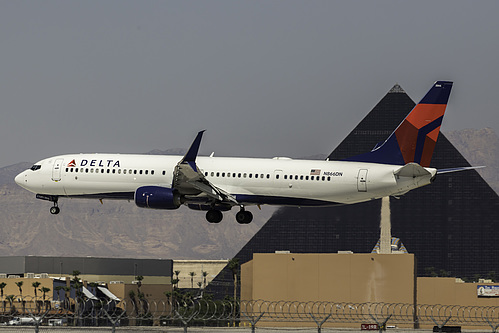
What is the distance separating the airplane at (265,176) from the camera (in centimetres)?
6216

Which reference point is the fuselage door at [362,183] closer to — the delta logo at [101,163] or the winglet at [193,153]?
the winglet at [193,153]

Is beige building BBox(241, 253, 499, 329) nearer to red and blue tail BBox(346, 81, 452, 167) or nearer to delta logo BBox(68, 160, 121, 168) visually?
red and blue tail BBox(346, 81, 452, 167)

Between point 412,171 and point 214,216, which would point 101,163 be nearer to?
point 214,216

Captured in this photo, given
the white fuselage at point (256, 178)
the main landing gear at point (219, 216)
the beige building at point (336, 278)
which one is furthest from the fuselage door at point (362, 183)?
the beige building at point (336, 278)

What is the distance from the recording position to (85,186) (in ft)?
217

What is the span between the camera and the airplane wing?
60172 millimetres

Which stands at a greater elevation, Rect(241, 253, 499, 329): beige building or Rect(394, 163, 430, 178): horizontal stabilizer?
Rect(394, 163, 430, 178): horizontal stabilizer

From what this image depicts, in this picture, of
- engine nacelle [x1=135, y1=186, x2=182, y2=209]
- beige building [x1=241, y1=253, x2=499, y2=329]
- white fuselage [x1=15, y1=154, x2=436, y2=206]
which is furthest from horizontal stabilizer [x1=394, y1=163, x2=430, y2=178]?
beige building [x1=241, y1=253, x2=499, y2=329]

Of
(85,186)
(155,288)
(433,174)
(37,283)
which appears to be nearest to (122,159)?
(85,186)

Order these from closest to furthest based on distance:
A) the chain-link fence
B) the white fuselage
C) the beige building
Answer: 1. the chain-link fence
2. the white fuselage
3. the beige building

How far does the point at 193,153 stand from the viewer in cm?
6003

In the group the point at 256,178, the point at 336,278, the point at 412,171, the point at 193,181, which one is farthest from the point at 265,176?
the point at 336,278

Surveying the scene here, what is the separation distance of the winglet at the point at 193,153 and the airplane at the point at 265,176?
0.07m

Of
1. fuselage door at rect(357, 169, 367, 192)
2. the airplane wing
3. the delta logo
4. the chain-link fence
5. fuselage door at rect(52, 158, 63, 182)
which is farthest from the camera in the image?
fuselage door at rect(52, 158, 63, 182)
